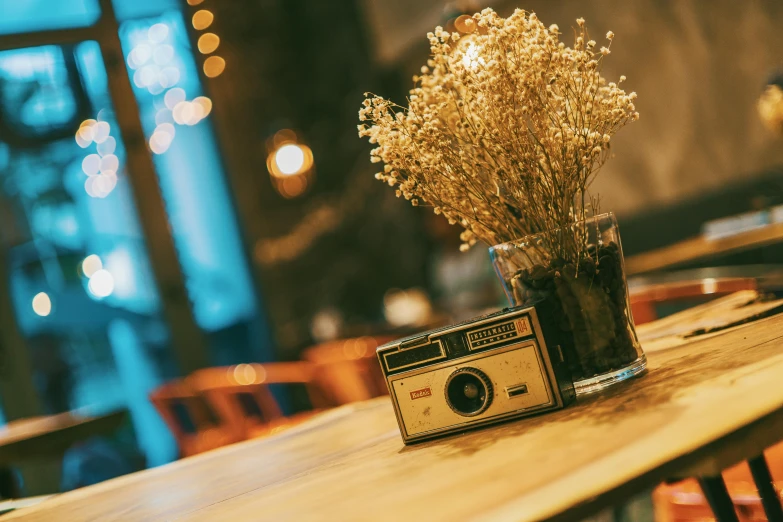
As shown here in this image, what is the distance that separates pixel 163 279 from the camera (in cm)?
605

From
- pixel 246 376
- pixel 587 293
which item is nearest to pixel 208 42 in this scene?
pixel 246 376

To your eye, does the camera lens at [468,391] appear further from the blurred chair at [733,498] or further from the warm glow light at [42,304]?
the warm glow light at [42,304]

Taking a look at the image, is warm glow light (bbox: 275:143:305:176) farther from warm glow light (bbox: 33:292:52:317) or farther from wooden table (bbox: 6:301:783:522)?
wooden table (bbox: 6:301:783:522)

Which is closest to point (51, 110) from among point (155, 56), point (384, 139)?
point (155, 56)

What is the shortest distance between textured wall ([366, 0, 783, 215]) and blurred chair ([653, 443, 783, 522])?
322 centimetres

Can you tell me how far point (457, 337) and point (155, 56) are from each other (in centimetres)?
573

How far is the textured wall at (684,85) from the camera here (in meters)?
4.59

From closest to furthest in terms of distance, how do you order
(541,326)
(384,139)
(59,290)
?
(541,326) < (384,139) < (59,290)

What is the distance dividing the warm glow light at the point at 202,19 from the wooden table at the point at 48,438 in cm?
413

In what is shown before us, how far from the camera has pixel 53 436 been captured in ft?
9.39

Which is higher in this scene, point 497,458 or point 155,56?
point 155,56

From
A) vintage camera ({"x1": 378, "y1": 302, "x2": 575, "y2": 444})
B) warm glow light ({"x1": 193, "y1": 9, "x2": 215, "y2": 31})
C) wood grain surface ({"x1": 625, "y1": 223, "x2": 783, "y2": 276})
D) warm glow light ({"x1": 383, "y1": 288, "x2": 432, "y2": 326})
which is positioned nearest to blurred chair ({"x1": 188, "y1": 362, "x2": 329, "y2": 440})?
warm glow light ({"x1": 383, "y1": 288, "x2": 432, "y2": 326})

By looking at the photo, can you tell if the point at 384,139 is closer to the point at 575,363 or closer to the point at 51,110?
the point at 575,363

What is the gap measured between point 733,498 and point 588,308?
67 centimetres
